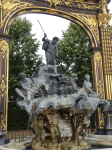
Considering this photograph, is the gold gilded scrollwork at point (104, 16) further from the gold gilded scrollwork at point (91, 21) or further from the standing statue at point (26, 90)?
the standing statue at point (26, 90)

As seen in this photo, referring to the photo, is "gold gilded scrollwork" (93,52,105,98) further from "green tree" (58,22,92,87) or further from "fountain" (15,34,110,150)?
"green tree" (58,22,92,87)

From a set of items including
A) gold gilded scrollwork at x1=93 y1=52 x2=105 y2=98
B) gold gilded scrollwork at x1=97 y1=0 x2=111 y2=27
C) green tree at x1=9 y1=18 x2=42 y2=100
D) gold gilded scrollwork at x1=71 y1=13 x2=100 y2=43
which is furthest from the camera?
green tree at x1=9 y1=18 x2=42 y2=100

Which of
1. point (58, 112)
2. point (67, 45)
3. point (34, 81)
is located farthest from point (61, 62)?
point (58, 112)

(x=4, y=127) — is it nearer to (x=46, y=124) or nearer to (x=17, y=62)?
(x=46, y=124)

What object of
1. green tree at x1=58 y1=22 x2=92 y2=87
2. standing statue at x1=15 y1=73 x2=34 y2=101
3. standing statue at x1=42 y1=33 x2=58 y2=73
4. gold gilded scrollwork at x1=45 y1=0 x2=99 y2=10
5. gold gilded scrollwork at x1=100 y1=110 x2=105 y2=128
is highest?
gold gilded scrollwork at x1=45 y1=0 x2=99 y2=10

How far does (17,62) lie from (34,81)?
8468mm

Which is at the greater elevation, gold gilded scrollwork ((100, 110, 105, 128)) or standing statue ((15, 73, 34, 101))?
standing statue ((15, 73, 34, 101))

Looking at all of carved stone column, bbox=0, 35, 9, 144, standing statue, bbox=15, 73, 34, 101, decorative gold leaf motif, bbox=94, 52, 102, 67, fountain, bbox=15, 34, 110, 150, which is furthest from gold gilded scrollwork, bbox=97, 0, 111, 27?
standing statue, bbox=15, 73, 34, 101

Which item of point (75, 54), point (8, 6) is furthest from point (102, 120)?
point (75, 54)

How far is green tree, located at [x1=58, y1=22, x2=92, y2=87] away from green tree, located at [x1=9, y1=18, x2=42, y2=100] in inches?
90.4

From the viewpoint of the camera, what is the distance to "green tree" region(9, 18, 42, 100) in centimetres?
1472

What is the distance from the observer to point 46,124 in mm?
5707

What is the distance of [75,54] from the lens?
1633 cm

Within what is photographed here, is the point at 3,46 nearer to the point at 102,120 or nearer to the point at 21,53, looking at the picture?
the point at 102,120
